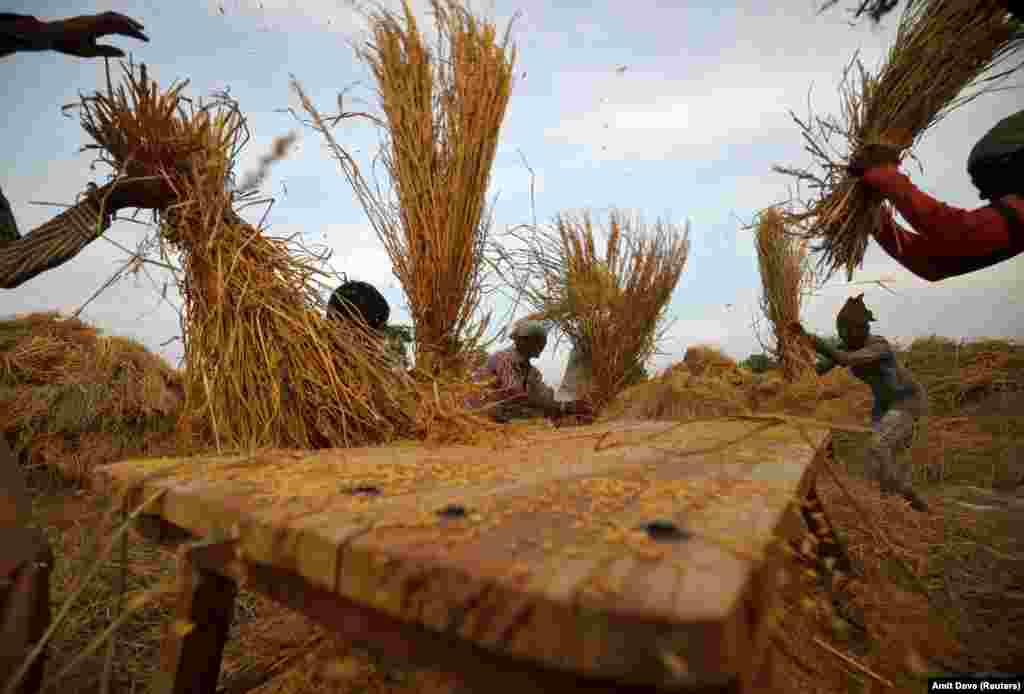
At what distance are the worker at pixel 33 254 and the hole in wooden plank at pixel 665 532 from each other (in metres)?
0.87

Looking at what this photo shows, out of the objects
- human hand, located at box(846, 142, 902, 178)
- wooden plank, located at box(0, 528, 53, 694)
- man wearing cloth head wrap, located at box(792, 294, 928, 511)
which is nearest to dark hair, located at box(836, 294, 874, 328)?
man wearing cloth head wrap, located at box(792, 294, 928, 511)

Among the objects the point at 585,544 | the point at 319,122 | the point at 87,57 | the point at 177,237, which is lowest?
the point at 585,544

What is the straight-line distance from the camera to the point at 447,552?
0.42m

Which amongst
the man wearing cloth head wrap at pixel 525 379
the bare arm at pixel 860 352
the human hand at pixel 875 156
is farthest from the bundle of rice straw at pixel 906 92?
the man wearing cloth head wrap at pixel 525 379

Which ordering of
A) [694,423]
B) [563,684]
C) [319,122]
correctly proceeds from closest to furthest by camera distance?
[563,684] < [694,423] < [319,122]

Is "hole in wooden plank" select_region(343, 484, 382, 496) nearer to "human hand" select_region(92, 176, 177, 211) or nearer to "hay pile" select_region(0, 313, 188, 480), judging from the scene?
"human hand" select_region(92, 176, 177, 211)

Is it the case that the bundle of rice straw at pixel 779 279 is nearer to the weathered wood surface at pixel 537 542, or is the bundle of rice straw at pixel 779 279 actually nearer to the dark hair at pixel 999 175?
the dark hair at pixel 999 175

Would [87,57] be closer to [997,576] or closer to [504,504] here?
[504,504]

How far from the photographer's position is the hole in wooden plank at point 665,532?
0.45 metres

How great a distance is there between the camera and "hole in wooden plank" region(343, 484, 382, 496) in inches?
25.3

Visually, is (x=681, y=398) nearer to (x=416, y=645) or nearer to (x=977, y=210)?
(x=977, y=210)

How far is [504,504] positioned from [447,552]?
6.3 inches

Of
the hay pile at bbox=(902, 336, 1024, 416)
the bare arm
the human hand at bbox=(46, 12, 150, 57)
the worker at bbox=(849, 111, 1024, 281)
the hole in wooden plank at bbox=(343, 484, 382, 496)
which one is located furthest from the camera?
the hay pile at bbox=(902, 336, 1024, 416)

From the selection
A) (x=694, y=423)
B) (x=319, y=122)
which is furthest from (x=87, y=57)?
(x=694, y=423)
